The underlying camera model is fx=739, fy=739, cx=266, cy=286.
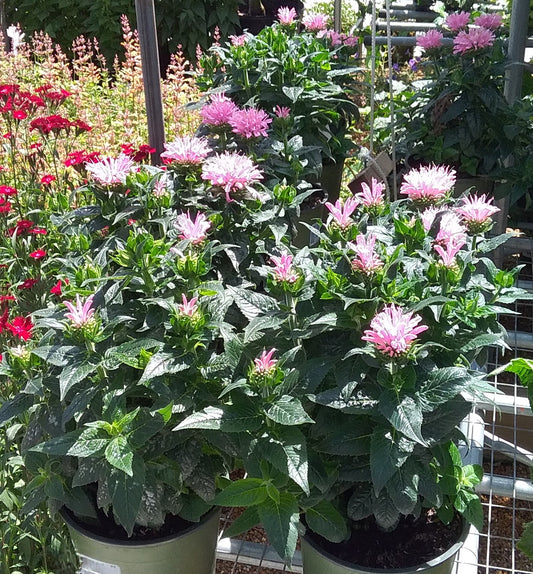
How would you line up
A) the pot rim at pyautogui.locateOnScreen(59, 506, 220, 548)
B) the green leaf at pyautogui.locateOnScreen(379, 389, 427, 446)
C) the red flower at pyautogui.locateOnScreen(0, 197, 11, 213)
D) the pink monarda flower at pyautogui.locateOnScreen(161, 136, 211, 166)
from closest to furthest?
the green leaf at pyautogui.locateOnScreen(379, 389, 427, 446)
the pot rim at pyautogui.locateOnScreen(59, 506, 220, 548)
the pink monarda flower at pyautogui.locateOnScreen(161, 136, 211, 166)
the red flower at pyautogui.locateOnScreen(0, 197, 11, 213)

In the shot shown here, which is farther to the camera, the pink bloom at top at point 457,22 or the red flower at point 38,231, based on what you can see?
the pink bloom at top at point 457,22

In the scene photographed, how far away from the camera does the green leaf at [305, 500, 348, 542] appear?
4.09ft

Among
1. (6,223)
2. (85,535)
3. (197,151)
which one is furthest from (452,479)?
(6,223)

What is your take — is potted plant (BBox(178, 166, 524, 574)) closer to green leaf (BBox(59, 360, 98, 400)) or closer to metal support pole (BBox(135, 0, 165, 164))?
green leaf (BBox(59, 360, 98, 400))

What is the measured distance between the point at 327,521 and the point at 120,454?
0.38 metres

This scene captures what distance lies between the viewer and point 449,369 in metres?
1.17

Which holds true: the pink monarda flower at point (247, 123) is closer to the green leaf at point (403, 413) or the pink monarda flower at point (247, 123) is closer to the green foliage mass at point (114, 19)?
the green leaf at point (403, 413)

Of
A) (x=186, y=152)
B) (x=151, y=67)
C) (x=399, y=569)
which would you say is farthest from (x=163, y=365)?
(x=151, y=67)

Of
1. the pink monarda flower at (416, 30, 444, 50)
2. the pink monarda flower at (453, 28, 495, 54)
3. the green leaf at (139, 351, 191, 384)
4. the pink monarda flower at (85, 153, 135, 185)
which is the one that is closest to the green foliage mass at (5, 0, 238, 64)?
the pink monarda flower at (416, 30, 444, 50)

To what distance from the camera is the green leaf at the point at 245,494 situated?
47.6 inches

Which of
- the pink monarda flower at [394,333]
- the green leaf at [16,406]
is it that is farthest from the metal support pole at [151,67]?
the pink monarda flower at [394,333]

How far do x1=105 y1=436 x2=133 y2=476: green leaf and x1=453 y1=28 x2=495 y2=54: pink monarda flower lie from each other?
187 centimetres

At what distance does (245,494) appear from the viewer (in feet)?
3.98

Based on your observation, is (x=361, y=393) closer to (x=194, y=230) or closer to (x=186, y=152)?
(x=194, y=230)
